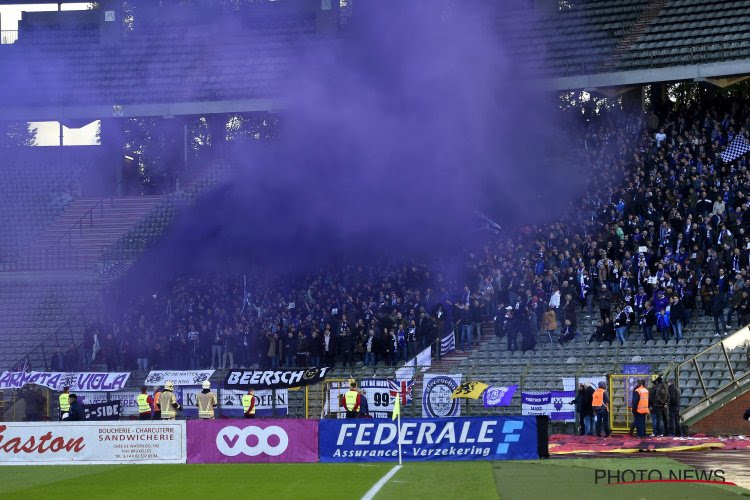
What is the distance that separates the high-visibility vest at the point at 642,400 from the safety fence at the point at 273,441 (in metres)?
3.44

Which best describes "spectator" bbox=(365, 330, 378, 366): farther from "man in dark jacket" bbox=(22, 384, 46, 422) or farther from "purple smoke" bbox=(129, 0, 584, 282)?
"man in dark jacket" bbox=(22, 384, 46, 422)

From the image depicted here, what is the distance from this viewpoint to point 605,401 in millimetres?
20375

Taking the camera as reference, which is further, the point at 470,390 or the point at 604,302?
the point at 604,302

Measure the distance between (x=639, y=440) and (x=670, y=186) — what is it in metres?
7.91

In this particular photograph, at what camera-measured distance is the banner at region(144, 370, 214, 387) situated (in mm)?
24375

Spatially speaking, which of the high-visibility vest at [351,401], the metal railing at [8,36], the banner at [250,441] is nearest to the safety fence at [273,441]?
the banner at [250,441]

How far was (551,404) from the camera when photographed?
69.8 ft

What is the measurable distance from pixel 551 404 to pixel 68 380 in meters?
10.3

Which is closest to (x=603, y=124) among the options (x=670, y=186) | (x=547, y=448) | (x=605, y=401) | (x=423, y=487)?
(x=670, y=186)

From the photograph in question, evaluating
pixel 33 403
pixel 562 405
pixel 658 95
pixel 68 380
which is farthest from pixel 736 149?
pixel 33 403

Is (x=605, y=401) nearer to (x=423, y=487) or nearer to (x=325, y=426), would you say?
(x=325, y=426)

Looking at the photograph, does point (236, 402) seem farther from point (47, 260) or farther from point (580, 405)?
point (47, 260)

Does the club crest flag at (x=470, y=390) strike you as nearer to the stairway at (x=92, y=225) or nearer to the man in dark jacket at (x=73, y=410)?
the man in dark jacket at (x=73, y=410)

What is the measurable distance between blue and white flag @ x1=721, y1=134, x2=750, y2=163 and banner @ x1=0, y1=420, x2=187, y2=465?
14.3 metres
